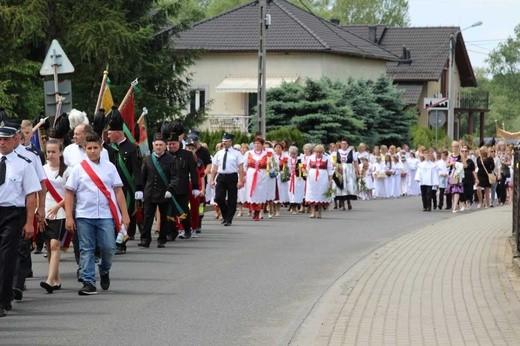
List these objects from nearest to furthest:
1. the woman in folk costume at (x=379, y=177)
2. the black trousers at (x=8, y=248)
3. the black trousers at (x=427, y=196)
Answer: the black trousers at (x=8, y=248) → the black trousers at (x=427, y=196) → the woman in folk costume at (x=379, y=177)

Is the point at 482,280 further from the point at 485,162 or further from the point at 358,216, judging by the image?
the point at 485,162

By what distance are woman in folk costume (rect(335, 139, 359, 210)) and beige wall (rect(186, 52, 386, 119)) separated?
84.5 feet

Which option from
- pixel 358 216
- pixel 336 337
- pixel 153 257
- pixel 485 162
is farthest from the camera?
pixel 485 162

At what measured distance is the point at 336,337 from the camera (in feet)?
34.5

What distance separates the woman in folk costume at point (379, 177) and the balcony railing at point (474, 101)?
47.8m

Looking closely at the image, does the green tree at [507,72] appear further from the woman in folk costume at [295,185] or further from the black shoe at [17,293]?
the black shoe at [17,293]

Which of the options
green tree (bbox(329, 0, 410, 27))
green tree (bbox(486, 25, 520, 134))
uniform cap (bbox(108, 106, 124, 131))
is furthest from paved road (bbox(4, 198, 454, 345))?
green tree (bbox(486, 25, 520, 134))

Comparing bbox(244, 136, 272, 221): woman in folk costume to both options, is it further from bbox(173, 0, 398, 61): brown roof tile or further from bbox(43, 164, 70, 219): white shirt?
bbox(173, 0, 398, 61): brown roof tile

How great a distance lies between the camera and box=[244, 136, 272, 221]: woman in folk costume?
91.8 ft

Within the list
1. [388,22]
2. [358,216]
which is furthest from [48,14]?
[388,22]

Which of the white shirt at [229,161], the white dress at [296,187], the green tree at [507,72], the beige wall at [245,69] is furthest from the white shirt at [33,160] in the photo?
the green tree at [507,72]

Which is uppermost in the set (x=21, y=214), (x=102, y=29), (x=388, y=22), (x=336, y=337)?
(x=388, y=22)

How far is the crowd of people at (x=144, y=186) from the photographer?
480 inches

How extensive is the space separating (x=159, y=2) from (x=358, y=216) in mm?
10289
